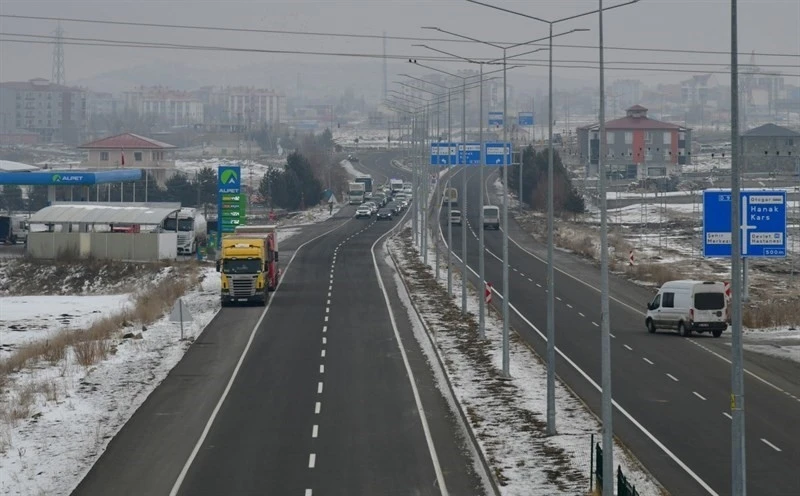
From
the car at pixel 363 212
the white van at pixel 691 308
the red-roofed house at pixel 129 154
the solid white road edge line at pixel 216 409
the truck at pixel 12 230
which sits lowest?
the solid white road edge line at pixel 216 409

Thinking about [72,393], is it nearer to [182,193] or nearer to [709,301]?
[709,301]

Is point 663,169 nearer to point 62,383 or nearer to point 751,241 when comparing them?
point 751,241

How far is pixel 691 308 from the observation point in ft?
157

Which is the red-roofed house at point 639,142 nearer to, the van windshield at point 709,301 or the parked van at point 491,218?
the parked van at point 491,218

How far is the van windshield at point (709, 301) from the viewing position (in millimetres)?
47250

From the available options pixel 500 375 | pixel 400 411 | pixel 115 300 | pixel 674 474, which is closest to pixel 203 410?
pixel 400 411

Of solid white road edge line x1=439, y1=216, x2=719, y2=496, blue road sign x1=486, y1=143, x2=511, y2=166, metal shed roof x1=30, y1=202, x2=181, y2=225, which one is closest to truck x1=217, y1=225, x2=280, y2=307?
blue road sign x1=486, y1=143, x2=511, y2=166

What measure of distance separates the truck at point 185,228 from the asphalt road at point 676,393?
31.0 meters

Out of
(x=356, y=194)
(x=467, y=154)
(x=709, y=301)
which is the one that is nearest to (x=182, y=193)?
(x=356, y=194)

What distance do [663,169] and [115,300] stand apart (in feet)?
288

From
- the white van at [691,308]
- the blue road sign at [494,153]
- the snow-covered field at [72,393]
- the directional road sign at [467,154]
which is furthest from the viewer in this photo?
the directional road sign at [467,154]

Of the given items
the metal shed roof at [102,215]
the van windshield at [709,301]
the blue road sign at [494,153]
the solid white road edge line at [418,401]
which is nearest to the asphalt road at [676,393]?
the van windshield at [709,301]

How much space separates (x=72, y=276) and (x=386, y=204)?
60.3 metres

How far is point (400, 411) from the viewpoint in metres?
32.5
